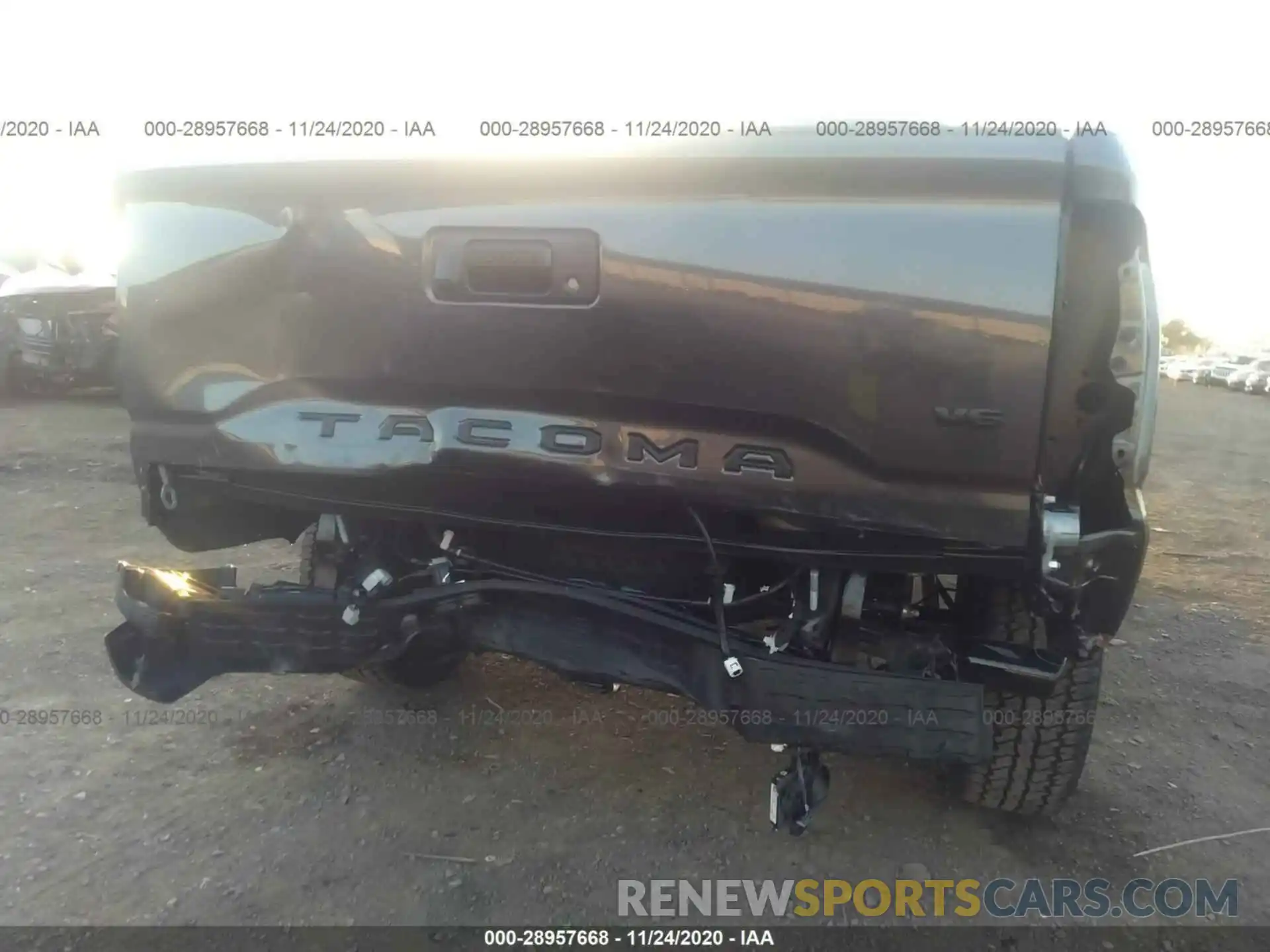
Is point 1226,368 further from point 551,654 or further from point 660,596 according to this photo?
point 551,654

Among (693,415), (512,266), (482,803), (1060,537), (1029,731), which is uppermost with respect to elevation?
(512,266)

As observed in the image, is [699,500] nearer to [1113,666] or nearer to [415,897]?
[415,897]

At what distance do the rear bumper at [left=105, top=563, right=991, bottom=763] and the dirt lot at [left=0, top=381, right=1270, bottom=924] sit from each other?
493 mm

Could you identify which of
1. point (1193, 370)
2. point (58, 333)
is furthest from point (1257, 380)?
point (58, 333)

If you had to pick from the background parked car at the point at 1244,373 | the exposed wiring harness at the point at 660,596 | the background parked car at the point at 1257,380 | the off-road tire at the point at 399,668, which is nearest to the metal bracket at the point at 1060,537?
the exposed wiring harness at the point at 660,596

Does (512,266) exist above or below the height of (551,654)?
above

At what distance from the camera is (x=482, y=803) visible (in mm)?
2701

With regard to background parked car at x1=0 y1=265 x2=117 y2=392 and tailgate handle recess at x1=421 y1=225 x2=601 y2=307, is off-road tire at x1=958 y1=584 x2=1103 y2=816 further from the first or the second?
background parked car at x1=0 y1=265 x2=117 y2=392

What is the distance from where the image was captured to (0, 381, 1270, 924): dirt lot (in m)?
2.33

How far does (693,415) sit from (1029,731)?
A: 52.4 inches

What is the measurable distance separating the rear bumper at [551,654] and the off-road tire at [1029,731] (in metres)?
0.32

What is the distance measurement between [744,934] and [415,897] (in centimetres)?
82

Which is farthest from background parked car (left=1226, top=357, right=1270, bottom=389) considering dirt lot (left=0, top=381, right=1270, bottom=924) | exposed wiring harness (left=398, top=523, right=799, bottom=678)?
exposed wiring harness (left=398, top=523, right=799, bottom=678)

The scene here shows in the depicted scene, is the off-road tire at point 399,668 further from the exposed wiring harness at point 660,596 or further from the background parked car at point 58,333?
the background parked car at point 58,333
